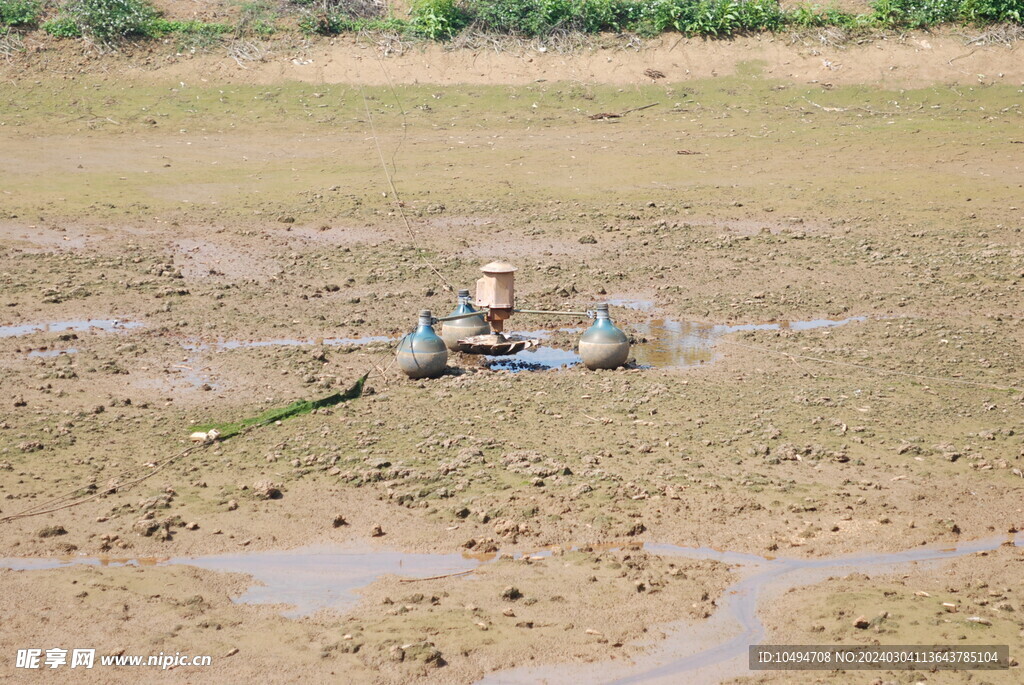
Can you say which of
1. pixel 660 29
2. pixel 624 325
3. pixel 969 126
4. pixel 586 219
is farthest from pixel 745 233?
pixel 660 29

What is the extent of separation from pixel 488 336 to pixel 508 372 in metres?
0.67

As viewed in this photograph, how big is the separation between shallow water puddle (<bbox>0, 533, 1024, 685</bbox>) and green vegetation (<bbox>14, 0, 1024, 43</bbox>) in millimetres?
15308

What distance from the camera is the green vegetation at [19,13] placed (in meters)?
21.3

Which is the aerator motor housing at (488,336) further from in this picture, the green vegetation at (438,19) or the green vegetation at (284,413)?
the green vegetation at (438,19)

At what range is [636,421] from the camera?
31.0ft

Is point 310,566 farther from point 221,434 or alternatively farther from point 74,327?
point 74,327

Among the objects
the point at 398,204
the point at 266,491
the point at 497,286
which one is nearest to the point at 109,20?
the point at 398,204

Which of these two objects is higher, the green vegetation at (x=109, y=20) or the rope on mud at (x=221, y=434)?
the green vegetation at (x=109, y=20)

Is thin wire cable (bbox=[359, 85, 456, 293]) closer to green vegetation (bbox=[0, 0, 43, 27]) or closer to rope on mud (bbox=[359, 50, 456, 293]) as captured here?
rope on mud (bbox=[359, 50, 456, 293])

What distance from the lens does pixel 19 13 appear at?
21.4 metres

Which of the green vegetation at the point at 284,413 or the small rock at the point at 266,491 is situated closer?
the small rock at the point at 266,491

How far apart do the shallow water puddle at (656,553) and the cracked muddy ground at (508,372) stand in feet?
0.33

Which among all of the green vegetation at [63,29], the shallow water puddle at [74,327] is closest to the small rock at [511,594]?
the shallow water puddle at [74,327]

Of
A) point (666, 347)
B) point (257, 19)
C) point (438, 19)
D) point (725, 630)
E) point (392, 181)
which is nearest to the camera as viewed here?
point (725, 630)
